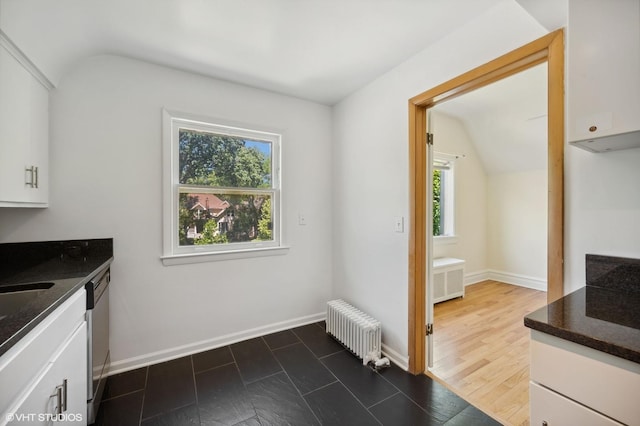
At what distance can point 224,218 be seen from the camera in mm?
2502

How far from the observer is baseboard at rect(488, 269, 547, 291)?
4.03m

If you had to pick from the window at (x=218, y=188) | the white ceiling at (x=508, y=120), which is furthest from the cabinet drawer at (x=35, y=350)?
the white ceiling at (x=508, y=120)

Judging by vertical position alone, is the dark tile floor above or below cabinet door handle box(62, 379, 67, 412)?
below

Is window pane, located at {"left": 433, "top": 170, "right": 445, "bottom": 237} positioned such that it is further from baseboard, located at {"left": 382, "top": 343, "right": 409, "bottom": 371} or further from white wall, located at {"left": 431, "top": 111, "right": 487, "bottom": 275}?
baseboard, located at {"left": 382, "top": 343, "right": 409, "bottom": 371}

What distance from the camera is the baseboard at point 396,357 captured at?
2.06 metres

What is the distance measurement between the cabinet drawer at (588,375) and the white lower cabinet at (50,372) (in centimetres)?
167

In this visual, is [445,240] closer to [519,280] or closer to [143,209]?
[519,280]

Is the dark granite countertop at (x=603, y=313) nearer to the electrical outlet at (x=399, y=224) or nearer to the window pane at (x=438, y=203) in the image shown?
the electrical outlet at (x=399, y=224)

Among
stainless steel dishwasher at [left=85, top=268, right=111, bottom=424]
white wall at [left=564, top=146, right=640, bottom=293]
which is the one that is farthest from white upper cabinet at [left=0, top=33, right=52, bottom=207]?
white wall at [left=564, top=146, right=640, bottom=293]

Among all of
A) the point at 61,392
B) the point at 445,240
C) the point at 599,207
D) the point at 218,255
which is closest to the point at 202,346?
the point at 218,255

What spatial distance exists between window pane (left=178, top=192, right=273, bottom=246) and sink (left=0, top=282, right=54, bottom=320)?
1024 millimetres

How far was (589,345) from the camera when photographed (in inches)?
30.0

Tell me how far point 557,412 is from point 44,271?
251cm

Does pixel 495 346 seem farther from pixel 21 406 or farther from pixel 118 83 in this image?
pixel 118 83
